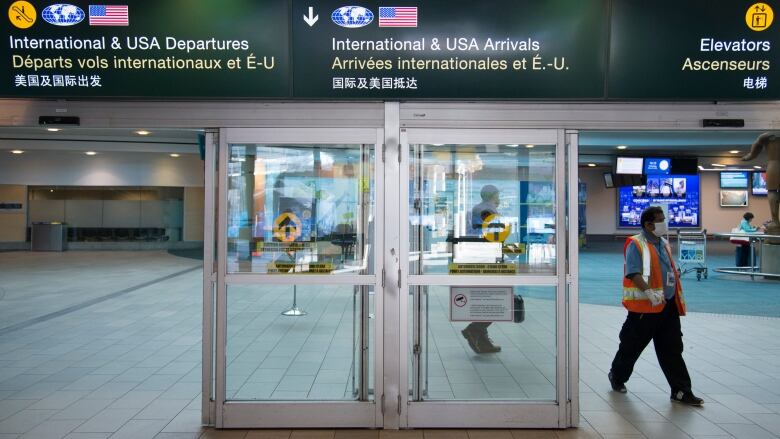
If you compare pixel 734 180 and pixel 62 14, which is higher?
pixel 734 180

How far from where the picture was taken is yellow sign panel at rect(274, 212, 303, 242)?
14.9 feet

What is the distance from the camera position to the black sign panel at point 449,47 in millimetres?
4246

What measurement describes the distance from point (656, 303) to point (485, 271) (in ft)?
5.24

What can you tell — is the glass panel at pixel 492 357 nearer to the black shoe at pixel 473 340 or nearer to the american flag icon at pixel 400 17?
the black shoe at pixel 473 340

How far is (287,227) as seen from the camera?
4.56m

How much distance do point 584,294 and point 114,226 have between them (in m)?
17.3

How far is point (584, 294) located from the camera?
11688 mm

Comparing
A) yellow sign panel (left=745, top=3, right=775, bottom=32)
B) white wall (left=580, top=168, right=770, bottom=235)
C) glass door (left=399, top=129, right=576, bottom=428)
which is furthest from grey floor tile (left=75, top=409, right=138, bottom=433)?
white wall (left=580, top=168, right=770, bottom=235)

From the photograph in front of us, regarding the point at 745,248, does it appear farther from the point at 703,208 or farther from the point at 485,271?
the point at 485,271

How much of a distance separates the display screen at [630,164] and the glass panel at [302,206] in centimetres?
1568

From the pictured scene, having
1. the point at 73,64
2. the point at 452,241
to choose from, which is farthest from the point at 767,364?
the point at 73,64

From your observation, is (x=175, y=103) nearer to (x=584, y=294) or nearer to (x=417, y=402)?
(x=417, y=402)

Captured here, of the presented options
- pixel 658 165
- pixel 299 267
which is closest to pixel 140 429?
pixel 299 267

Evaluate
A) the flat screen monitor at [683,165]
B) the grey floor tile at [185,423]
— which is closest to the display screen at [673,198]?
the flat screen monitor at [683,165]
